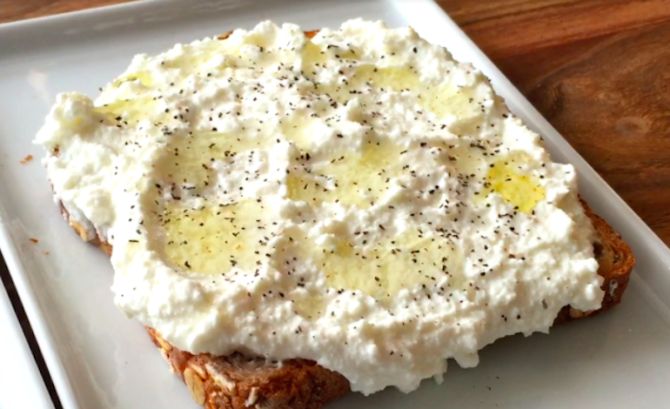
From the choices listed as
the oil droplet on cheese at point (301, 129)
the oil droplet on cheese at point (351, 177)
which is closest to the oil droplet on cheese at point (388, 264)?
the oil droplet on cheese at point (351, 177)

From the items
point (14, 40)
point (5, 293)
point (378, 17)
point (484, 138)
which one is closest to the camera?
point (5, 293)

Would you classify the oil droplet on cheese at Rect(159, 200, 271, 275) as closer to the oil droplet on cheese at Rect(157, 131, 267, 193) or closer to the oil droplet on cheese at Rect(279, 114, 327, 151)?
the oil droplet on cheese at Rect(157, 131, 267, 193)

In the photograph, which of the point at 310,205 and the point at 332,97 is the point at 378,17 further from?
the point at 310,205

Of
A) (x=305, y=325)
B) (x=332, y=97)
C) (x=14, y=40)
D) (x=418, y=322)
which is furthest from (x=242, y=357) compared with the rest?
(x=14, y=40)

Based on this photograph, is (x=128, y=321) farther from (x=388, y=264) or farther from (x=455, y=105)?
(x=455, y=105)

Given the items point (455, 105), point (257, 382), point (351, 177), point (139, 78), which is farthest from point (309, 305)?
point (139, 78)

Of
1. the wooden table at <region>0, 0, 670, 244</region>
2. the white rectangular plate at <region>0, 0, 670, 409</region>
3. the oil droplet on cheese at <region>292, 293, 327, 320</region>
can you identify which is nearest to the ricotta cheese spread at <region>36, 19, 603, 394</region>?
the oil droplet on cheese at <region>292, 293, 327, 320</region>

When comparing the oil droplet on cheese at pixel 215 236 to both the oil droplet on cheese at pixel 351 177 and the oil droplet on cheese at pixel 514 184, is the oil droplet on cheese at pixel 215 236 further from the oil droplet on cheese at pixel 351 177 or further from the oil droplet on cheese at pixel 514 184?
the oil droplet on cheese at pixel 514 184
